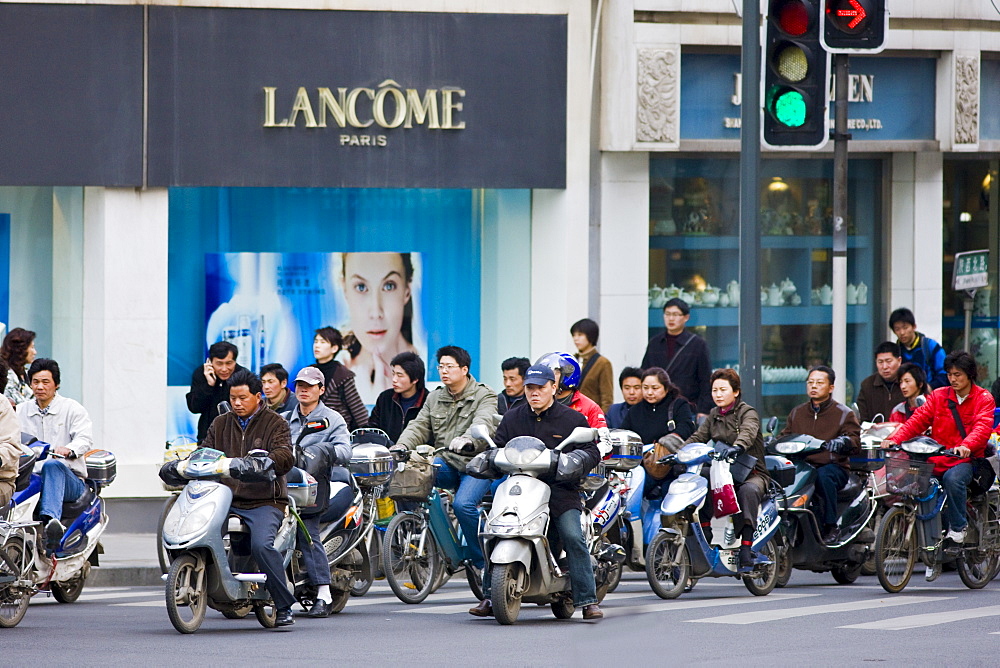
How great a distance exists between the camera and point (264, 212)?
Result: 1638cm

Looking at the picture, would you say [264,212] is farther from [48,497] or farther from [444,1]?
[48,497]

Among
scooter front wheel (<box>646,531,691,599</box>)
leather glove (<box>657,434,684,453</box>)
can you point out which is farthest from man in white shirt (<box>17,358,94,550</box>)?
leather glove (<box>657,434,684,453</box>)

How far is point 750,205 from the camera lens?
42.7 feet

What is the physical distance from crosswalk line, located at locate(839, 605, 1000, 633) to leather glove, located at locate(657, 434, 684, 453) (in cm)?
217

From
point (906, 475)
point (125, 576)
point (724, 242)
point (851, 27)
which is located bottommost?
point (125, 576)

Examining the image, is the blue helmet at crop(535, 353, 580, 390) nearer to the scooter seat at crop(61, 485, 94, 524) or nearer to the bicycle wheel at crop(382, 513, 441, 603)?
the bicycle wheel at crop(382, 513, 441, 603)

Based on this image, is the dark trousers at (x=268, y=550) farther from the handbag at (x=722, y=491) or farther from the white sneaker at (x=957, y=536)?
the white sneaker at (x=957, y=536)

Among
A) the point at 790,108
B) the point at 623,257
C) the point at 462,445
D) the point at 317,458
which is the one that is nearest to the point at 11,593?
the point at 317,458

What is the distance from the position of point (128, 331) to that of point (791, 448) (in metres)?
6.61

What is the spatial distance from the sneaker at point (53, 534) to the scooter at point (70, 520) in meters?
0.05

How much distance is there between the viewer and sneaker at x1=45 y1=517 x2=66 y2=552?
34.9 feet

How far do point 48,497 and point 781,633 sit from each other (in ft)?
15.7

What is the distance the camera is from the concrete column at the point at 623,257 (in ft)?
55.1

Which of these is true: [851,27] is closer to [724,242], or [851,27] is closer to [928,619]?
[928,619]
